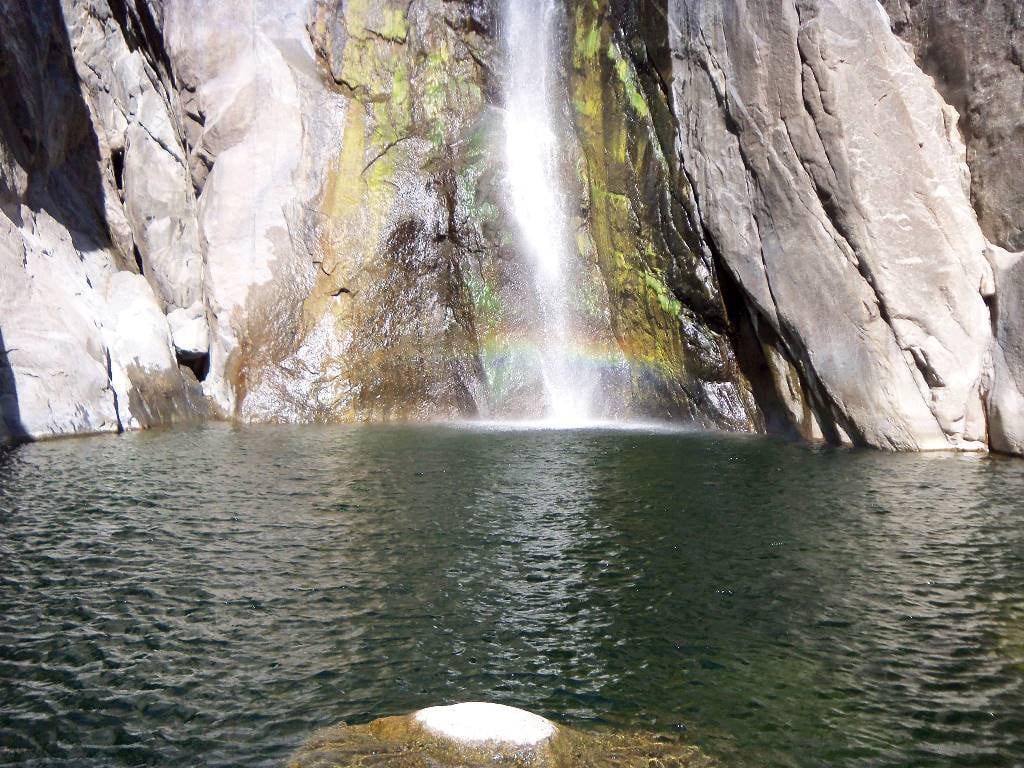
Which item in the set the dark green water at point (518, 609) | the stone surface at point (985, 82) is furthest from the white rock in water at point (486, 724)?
the stone surface at point (985, 82)

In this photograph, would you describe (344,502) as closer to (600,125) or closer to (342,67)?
(600,125)

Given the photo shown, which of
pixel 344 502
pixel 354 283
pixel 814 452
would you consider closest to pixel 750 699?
pixel 344 502

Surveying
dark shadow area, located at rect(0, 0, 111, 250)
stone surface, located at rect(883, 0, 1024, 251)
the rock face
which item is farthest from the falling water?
dark shadow area, located at rect(0, 0, 111, 250)

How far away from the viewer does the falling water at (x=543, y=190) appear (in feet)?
75.0

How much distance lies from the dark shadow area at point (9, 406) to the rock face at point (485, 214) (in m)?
0.05

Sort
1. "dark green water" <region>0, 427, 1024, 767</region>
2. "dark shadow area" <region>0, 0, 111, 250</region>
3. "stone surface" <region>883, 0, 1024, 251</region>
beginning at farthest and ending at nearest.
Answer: "dark shadow area" <region>0, 0, 111, 250</region> → "stone surface" <region>883, 0, 1024, 251</region> → "dark green water" <region>0, 427, 1024, 767</region>

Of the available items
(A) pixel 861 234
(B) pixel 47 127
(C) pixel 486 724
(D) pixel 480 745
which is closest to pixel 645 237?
(A) pixel 861 234

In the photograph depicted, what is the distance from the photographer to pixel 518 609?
24.5ft

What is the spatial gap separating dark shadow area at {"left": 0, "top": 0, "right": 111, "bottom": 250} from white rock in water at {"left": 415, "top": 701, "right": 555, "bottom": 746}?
59.2 ft

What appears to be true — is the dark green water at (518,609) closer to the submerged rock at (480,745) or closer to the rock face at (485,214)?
the submerged rock at (480,745)

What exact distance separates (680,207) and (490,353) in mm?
6323

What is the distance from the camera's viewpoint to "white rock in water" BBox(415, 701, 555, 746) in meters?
4.54

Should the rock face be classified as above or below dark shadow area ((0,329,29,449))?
above

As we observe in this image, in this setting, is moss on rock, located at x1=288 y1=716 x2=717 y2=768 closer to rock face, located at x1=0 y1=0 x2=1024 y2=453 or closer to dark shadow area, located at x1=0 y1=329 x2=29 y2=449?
rock face, located at x1=0 y1=0 x2=1024 y2=453
